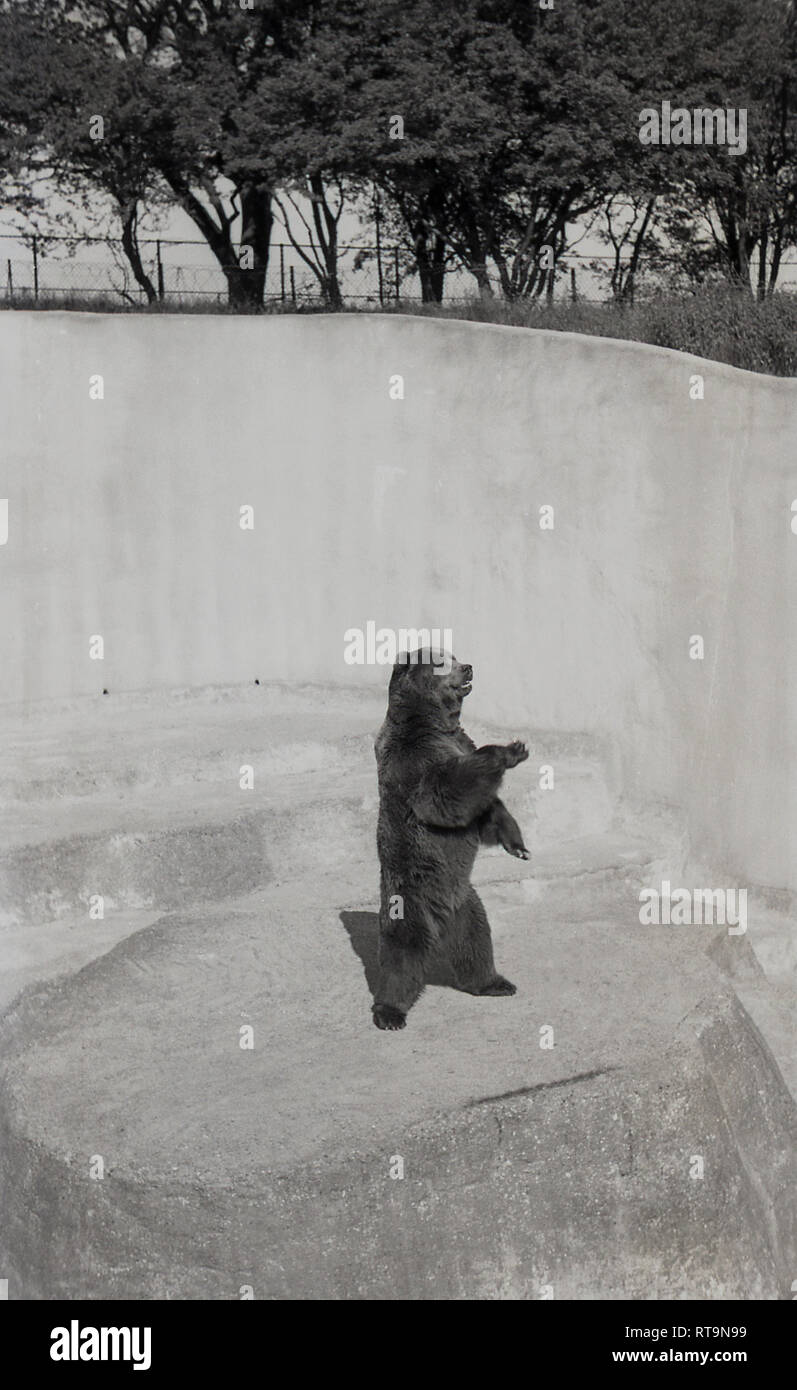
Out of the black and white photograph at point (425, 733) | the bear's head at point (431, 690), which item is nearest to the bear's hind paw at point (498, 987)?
the black and white photograph at point (425, 733)

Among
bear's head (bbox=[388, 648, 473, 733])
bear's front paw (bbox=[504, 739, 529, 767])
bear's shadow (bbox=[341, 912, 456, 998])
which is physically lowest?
bear's shadow (bbox=[341, 912, 456, 998])

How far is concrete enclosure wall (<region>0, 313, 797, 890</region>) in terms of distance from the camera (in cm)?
966

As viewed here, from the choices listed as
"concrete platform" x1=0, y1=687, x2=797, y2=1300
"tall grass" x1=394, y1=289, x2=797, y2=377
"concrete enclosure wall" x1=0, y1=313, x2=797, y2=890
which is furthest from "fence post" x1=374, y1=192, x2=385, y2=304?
"concrete platform" x1=0, y1=687, x2=797, y2=1300

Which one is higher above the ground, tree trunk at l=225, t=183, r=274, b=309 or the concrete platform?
tree trunk at l=225, t=183, r=274, b=309

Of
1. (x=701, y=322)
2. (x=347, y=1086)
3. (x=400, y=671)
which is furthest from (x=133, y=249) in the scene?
(x=347, y=1086)

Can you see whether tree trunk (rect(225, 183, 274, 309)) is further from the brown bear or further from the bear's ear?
the brown bear

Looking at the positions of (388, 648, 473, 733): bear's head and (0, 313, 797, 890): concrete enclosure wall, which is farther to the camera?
(0, 313, 797, 890): concrete enclosure wall

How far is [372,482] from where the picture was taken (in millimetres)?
11492

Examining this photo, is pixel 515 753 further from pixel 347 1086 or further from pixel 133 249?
pixel 133 249

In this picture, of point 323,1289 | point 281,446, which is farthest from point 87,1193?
point 281,446

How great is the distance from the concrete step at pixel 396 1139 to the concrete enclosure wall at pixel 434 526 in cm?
263

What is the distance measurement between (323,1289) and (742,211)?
15046 mm

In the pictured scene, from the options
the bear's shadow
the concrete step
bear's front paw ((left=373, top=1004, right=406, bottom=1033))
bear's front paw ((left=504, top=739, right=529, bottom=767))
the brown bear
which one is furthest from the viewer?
the bear's shadow

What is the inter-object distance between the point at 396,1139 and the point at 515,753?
153 cm
